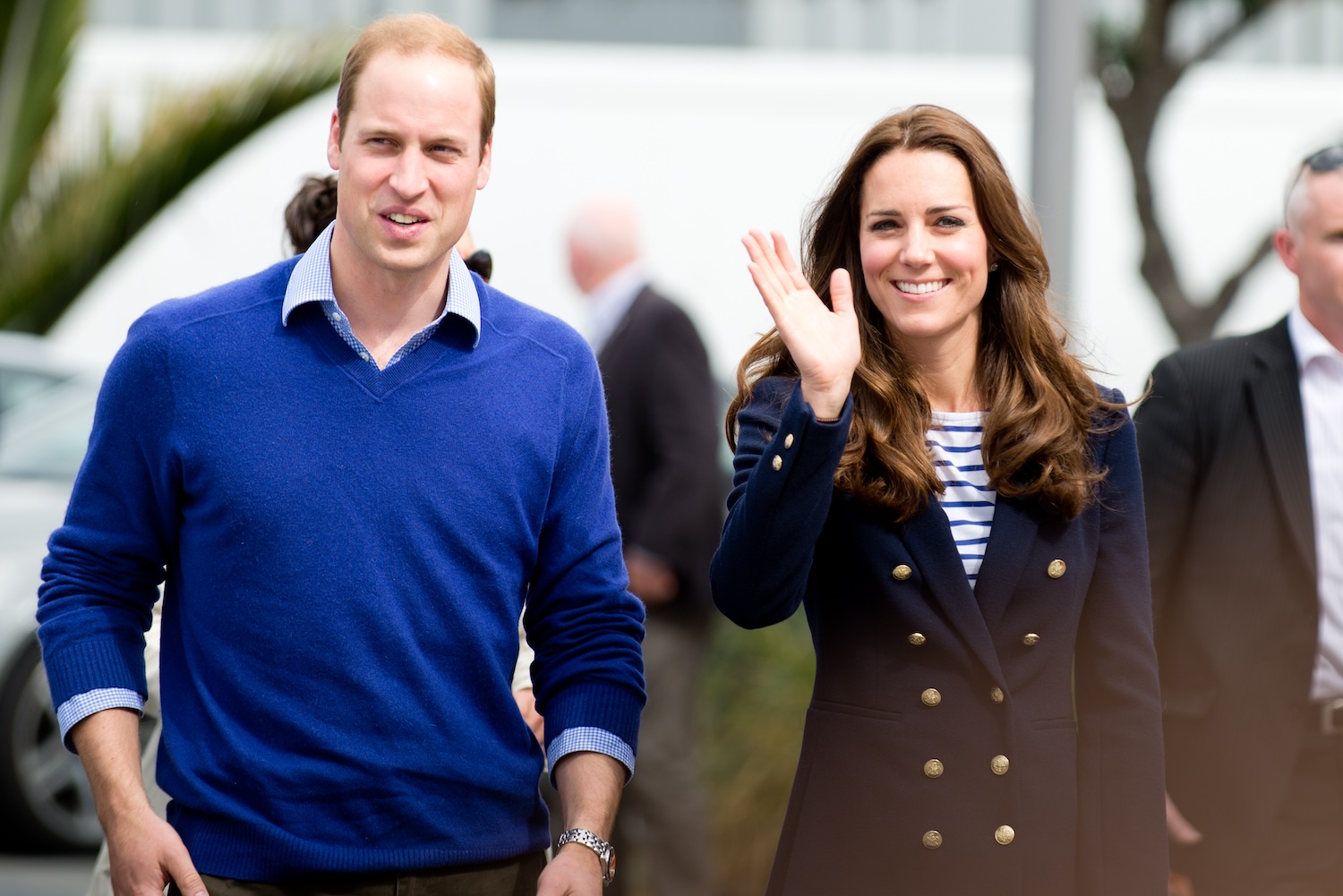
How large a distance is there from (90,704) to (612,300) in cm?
379

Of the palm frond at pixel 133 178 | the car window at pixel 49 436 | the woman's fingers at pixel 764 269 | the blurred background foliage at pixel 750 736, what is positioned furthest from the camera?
the palm frond at pixel 133 178

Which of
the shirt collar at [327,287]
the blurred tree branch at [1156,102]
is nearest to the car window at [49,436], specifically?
the shirt collar at [327,287]

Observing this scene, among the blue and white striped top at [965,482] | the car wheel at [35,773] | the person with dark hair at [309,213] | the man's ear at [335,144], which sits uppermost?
the man's ear at [335,144]

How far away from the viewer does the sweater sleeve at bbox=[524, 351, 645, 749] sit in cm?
295

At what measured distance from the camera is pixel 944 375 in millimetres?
3117

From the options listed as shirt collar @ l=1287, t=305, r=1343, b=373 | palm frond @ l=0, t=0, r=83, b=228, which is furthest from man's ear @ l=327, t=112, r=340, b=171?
palm frond @ l=0, t=0, r=83, b=228

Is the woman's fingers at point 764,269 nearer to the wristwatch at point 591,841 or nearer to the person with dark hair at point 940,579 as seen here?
the person with dark hair at point 940,579

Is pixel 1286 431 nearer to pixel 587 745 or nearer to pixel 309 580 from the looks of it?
pixel 587 745

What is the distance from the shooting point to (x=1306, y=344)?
3957mm

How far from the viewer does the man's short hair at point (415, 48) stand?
2851 millimetres

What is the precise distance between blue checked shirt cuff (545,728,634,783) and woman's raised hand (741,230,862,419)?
2.16 feet

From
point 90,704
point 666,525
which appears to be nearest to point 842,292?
point 90,704

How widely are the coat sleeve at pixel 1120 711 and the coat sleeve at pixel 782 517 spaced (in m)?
0.52

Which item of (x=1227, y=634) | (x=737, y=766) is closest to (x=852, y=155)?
(x=1227, y=634)
